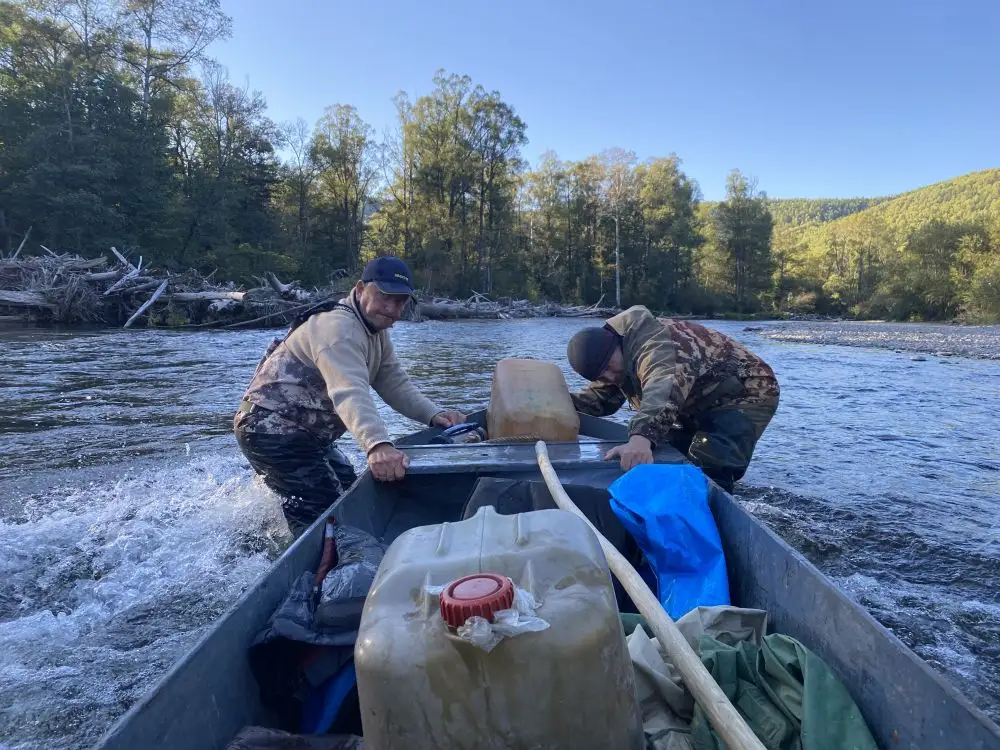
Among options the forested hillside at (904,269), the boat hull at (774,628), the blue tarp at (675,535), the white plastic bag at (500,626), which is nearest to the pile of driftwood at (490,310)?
the forested hillside at (904,269)

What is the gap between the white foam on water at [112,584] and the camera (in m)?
2.83

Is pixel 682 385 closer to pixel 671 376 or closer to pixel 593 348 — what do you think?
pixel 671 376

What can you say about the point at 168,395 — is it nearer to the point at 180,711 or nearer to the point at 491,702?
the point at 180,711

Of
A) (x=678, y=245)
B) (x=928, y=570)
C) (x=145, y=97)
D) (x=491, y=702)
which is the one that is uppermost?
(x=145, y=97)

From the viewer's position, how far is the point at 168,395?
393 inches

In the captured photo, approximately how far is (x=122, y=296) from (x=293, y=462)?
22.0 metres

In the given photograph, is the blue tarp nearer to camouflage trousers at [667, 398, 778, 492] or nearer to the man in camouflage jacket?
the man in camouflage jacket

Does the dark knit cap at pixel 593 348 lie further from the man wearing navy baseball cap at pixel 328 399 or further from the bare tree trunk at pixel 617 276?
the bare tree trunk at pixel 617 276

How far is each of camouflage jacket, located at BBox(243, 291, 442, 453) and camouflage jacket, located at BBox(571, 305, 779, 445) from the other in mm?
1401

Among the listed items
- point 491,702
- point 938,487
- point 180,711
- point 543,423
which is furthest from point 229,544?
point 938,487

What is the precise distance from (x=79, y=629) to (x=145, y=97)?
1369 inches

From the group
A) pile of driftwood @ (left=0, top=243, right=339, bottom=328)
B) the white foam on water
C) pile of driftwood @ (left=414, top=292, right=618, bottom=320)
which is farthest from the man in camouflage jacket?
pile of driftwood @ (left=414, top=292, right=618, bottom=320)

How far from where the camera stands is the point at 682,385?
14.7 feet

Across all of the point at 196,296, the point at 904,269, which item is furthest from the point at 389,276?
the point at 904,269
